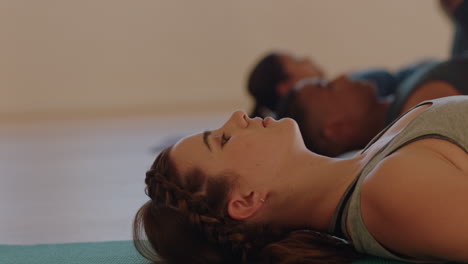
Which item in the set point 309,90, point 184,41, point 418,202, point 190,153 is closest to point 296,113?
point 309,90

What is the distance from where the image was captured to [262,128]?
4.85 feet

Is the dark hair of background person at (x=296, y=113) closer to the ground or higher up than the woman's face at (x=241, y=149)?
closer to the ground

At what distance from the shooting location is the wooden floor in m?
1.99

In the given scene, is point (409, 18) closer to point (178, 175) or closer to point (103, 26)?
point (103, 26)

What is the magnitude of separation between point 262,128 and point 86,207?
1.03 metres

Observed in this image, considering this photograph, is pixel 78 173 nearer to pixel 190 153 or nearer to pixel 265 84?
pixel 265 84

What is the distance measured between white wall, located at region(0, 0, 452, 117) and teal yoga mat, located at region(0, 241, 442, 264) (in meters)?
4.01

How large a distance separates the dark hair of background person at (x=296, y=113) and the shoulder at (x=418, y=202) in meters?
1.28

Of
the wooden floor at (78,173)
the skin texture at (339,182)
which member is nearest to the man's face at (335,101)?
the wooden floor at (78,173)

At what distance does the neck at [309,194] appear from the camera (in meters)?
1.39

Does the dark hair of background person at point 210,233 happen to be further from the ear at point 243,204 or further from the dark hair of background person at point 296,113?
the dark hair of background person at point 296,113

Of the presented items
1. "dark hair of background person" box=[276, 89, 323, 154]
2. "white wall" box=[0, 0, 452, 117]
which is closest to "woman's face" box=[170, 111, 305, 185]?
"dark hair of background person" box=[276, 89, 323, 154]

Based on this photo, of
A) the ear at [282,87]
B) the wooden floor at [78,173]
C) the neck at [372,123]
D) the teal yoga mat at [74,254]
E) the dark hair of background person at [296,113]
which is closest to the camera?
the teal yoga mat at [74,254]

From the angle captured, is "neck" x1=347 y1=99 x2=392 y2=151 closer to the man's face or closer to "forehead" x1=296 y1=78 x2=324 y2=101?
the man's face
